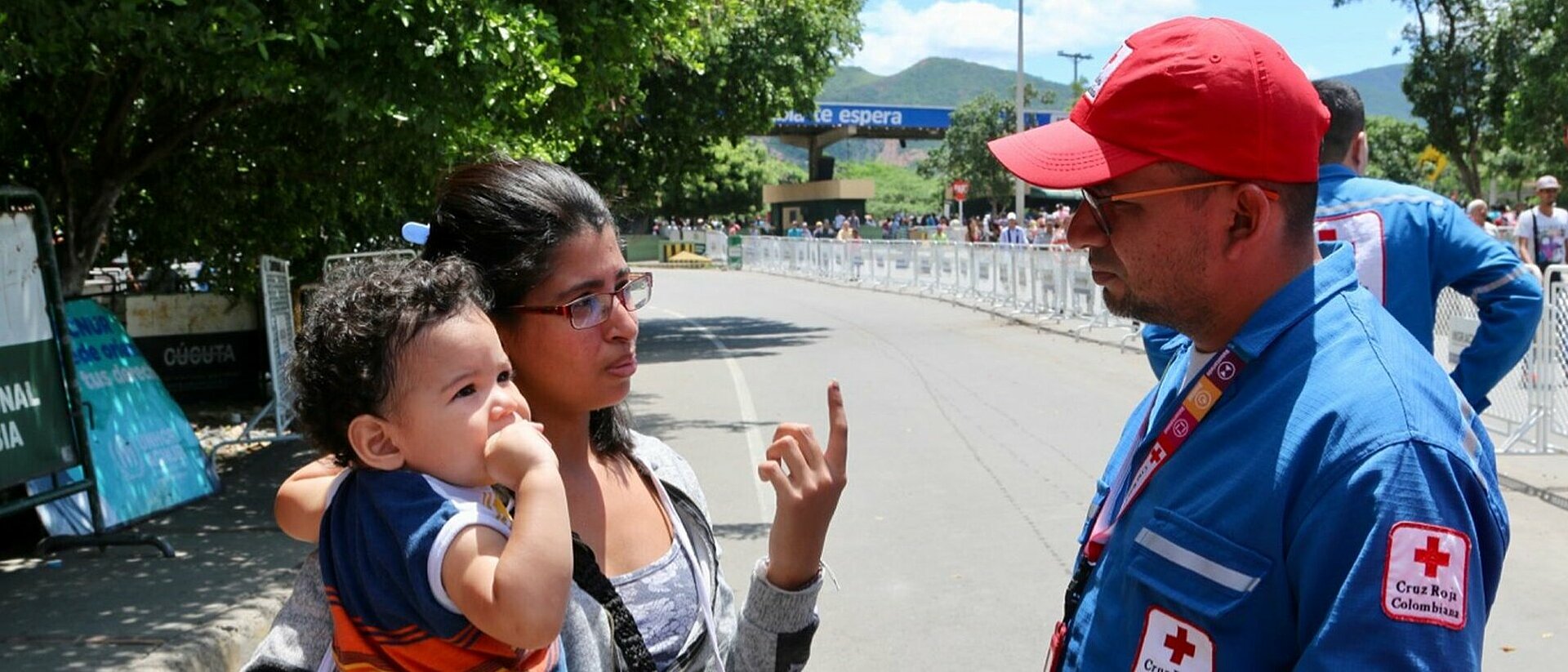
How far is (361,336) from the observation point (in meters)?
1.91

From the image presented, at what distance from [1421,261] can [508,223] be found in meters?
2.84

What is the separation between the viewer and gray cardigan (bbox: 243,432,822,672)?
6.43 ft

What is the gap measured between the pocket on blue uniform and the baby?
2.42ft

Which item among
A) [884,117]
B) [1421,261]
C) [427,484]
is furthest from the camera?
[884,117]

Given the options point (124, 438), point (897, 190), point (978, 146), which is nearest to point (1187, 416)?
point (124, 438)

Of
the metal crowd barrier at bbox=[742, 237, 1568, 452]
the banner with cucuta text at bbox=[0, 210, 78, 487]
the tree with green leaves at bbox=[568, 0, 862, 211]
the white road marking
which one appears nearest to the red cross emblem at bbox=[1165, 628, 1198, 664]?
the metal crowd barrier at bbox=[742, 237, 1568, 452]

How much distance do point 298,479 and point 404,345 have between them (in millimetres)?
400

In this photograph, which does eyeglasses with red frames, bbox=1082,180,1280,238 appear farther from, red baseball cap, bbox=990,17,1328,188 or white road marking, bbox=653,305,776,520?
white road marking, bbox=653,305,776,520

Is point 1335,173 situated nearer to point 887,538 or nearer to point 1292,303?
point 1292,303

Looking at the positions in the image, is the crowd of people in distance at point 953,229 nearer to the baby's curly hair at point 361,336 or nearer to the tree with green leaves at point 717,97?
the tree with green leaves at point 717,97

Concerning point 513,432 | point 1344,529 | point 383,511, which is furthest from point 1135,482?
point 383,511

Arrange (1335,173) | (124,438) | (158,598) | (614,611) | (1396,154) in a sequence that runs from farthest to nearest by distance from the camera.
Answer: (1396,154)
(124,438)
(158,598)
(1335,173)
(614,611)

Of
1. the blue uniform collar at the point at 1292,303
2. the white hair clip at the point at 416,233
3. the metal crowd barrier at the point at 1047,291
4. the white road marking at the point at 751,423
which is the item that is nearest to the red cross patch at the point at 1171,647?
the blue uniform collar at the point at 1292,303

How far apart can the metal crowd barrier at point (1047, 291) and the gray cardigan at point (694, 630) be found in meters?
1.50
